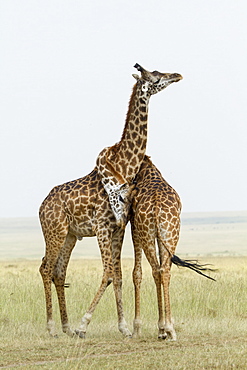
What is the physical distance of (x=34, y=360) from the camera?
26.1 feet

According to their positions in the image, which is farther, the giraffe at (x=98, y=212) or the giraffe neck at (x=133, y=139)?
the giraffe neck at (x=133, y=139)

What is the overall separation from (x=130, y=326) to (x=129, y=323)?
0.38m

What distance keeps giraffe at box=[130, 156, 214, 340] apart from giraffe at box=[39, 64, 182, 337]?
0.30m

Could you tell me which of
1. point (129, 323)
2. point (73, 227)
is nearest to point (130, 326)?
point (129, 323)

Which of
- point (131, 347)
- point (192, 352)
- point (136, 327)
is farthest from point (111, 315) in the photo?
point (192, 352)

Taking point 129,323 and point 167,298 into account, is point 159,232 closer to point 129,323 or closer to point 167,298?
point 167,298

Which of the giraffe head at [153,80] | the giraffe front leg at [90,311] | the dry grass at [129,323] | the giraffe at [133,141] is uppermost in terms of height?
the giraffe head at [153,80]

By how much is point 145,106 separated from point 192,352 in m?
3.94

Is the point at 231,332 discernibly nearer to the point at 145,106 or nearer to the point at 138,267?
the point at 138,267

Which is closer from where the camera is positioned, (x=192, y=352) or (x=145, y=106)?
(x=192, y=352)

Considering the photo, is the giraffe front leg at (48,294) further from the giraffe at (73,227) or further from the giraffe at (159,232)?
the giraffe at (159,232)

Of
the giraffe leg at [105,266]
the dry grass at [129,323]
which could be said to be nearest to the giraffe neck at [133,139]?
the giraffe leg at [105,266]

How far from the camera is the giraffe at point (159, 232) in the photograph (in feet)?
29.8

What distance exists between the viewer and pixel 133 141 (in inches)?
410
